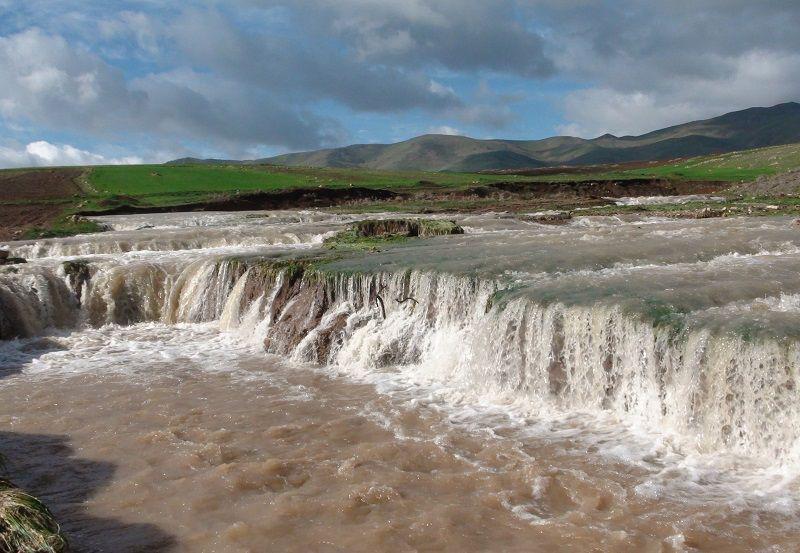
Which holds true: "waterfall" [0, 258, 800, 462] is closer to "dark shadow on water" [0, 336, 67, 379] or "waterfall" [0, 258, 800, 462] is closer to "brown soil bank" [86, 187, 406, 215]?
"dark shadow on water" [0, 336, 67, 379]

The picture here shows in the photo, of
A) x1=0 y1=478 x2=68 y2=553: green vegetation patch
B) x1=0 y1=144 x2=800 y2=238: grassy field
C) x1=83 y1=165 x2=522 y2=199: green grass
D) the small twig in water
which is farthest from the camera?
x1=83 y1=165 x2=522 y2=199: green grass

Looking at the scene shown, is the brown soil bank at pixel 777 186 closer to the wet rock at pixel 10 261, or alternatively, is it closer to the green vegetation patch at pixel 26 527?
the wet rock at pixel 10 261

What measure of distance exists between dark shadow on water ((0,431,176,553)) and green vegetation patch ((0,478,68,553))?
1.94ft

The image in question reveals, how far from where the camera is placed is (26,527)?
5535 millimetres

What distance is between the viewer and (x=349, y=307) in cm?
1476

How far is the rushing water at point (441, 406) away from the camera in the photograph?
6738 mm

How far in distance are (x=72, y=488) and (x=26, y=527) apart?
7.77 feet

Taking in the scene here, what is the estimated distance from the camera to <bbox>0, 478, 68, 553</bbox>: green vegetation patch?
5.44 meters

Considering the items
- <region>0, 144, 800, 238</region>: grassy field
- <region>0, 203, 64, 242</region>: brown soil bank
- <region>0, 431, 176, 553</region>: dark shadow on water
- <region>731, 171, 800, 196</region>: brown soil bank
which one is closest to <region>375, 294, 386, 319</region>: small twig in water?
<region>0, 431, 176, 553</region>: dark shadow on water

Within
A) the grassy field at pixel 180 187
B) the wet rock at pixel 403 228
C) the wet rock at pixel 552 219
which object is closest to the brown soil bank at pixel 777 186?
the grassy field at pixel 180 187

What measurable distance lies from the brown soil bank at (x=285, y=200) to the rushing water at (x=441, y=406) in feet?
84.0

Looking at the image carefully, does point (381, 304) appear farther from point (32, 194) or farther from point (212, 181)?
point (212, 181)

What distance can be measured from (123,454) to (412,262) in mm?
8435

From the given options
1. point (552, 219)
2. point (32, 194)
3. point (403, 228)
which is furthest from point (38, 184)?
A: point (552, 219)
